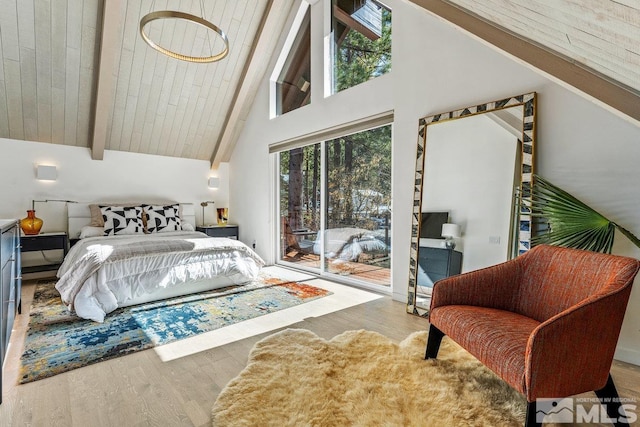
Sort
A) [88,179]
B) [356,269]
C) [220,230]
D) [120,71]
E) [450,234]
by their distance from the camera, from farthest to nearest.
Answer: [220,230]
[88,179]
[120,71]
[356,269]
[450,234]

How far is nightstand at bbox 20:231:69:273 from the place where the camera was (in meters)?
3.79

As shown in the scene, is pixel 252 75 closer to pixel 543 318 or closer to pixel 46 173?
pixel 46 173

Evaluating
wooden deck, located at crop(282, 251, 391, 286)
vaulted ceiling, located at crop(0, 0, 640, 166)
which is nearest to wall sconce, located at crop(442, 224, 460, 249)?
wooden deck, located at crop(282, 251, 391, 286)

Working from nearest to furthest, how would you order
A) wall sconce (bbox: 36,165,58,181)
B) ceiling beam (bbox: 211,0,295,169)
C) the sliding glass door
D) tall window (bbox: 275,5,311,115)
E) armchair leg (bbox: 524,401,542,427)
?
armchair leg (bbox: 524,401,542,427)
the sliding glass door
ceiling beam (bbox: 211,0,295,169)
wall sconce (bbox: 36,165,58,181)
tall window (bbox: 275,5,311,115)

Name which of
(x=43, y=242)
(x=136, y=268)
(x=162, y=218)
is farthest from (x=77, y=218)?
(x=136, y=268)

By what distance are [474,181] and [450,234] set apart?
499 millimetres

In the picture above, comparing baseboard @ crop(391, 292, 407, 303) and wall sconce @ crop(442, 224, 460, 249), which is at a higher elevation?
wall sconce @ crop(442, 224, 460, 249)

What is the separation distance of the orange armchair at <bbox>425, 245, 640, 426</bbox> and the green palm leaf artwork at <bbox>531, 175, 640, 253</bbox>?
23 centimetres

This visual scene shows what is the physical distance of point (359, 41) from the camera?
3.71 m

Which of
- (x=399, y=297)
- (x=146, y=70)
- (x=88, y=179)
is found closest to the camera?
(x=399, y=297)

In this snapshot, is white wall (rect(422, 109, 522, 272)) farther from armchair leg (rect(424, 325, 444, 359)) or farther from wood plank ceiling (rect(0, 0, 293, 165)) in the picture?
wood plank ceiling (rect(0, 0, 293, 165))

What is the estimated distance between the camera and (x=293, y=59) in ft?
15.5

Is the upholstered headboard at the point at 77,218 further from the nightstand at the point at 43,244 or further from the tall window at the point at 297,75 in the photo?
the tall window at the point at 297,75

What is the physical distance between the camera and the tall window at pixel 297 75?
438 centimetres
